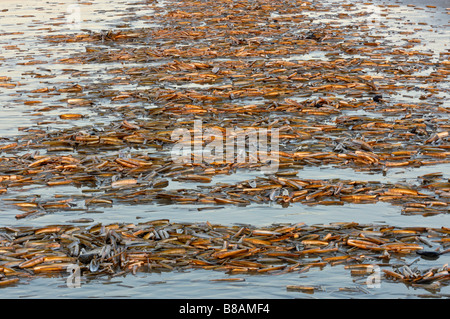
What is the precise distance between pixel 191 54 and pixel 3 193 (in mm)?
10202

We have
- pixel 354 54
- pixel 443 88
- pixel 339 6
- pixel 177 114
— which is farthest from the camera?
pixel 339 6

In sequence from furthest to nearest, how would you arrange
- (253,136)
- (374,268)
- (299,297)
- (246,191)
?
(253,136)
(246,191)
(374,268)
(299,297)

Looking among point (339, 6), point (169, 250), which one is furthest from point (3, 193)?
point (339, 6)

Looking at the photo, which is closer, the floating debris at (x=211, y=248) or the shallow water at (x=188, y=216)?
the shallow water at (x=188, y=216)

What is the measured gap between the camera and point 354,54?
19.3m

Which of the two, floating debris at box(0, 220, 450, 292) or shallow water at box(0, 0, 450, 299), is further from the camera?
floating debris at box(0, 220, 450, 292)

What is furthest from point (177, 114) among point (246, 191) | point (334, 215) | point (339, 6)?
point (339, 6)

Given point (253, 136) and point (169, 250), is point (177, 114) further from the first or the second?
point (169, 250)

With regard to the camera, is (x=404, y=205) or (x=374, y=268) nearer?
(x=374, y=268)

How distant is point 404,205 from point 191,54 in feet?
36.9

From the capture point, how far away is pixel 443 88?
50.5ft

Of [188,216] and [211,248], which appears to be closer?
[211,248]

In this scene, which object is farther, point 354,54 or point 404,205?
point 354,54

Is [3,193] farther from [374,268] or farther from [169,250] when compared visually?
[374,268]
